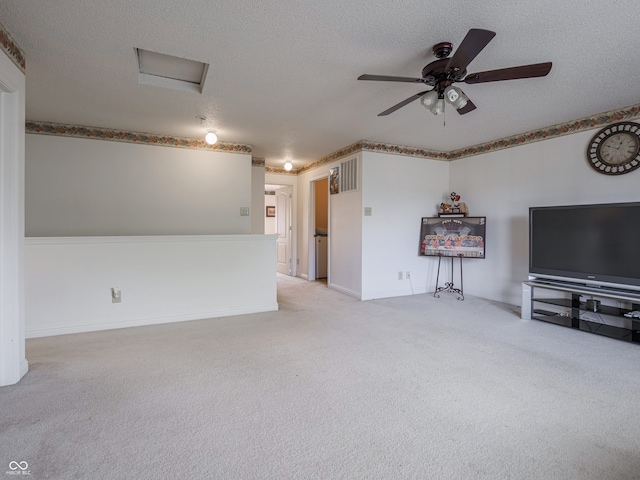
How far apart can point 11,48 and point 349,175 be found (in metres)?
3.82

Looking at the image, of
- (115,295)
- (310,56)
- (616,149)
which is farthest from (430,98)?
(115,295)

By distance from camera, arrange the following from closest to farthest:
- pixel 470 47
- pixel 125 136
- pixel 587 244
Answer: pixel 470 47 < pixel 587 244 < pixel 125 136

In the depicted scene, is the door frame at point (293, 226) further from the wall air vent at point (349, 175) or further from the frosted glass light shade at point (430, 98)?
the frosted glass light shade at point (430, 98)

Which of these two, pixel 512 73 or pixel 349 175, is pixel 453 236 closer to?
pixel 349 175

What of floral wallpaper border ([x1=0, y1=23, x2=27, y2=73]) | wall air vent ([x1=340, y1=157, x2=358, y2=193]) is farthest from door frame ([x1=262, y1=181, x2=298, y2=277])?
floral wallpaper border ([x1=0, y1=23, x2=27, y2=73])

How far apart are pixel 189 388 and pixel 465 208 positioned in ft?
14.9

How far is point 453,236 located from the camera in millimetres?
4832

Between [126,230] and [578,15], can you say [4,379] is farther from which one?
[578,15]

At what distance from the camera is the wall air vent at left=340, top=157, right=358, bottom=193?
4.85 metres

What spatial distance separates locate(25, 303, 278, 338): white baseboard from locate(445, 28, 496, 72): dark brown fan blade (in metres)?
3.29

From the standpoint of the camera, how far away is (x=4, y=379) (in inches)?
85.6

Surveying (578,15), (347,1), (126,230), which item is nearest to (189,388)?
(347,1)

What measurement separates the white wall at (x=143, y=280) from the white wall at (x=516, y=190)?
3219 millimetres

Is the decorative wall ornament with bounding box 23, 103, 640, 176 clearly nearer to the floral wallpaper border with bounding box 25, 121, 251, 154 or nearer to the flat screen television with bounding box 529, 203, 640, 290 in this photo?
the floral wallpaper border with bounding box 25, 121, 251, 154
